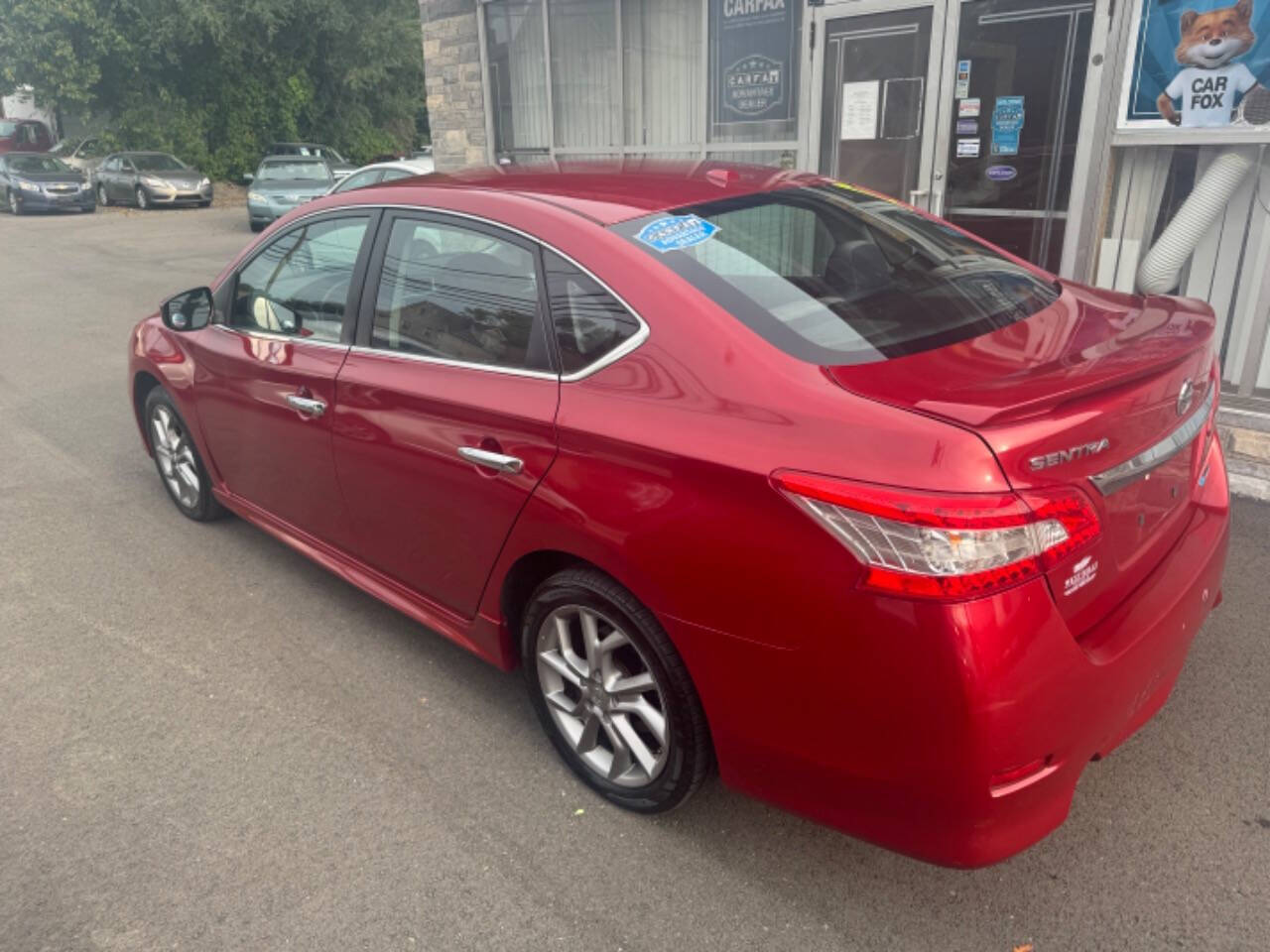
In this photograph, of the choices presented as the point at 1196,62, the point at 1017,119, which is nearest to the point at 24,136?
the point at 1017,119

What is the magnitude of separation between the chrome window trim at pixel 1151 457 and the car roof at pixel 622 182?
1358 millimetres

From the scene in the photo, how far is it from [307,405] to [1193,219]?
17.1 feet

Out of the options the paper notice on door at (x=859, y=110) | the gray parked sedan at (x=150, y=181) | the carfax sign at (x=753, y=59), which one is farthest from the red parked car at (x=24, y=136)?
the paper notice on door at (x=859, y=110)

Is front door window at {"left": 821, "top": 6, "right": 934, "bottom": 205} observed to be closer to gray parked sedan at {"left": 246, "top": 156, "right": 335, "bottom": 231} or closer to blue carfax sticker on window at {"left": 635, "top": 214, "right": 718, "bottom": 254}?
blue carfax sticker on window at {"left": 635, "top": 214, "right": 718, "bottom": 254}

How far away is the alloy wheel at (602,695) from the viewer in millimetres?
2568

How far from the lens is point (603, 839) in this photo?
2.65 metres

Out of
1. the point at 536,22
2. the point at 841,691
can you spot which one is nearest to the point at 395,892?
the point at 841,691

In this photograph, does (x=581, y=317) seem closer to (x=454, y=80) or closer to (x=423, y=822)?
(x=423, y=822)

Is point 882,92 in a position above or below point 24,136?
above

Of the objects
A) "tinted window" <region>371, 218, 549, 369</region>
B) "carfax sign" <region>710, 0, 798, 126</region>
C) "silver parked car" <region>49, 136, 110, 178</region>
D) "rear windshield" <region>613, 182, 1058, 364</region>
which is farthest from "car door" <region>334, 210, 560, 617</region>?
"silver parked car" <region>49, 136, 110, 178</region>

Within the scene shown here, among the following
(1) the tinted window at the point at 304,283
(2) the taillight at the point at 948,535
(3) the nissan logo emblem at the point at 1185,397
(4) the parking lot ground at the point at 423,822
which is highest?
(1) the tinted window at the point at 304,283

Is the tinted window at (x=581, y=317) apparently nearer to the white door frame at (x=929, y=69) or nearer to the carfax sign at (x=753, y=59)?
the white door frame at (x=929, y=69)

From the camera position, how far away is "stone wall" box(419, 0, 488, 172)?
10078 millimetres

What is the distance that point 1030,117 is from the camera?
21.0 feet
